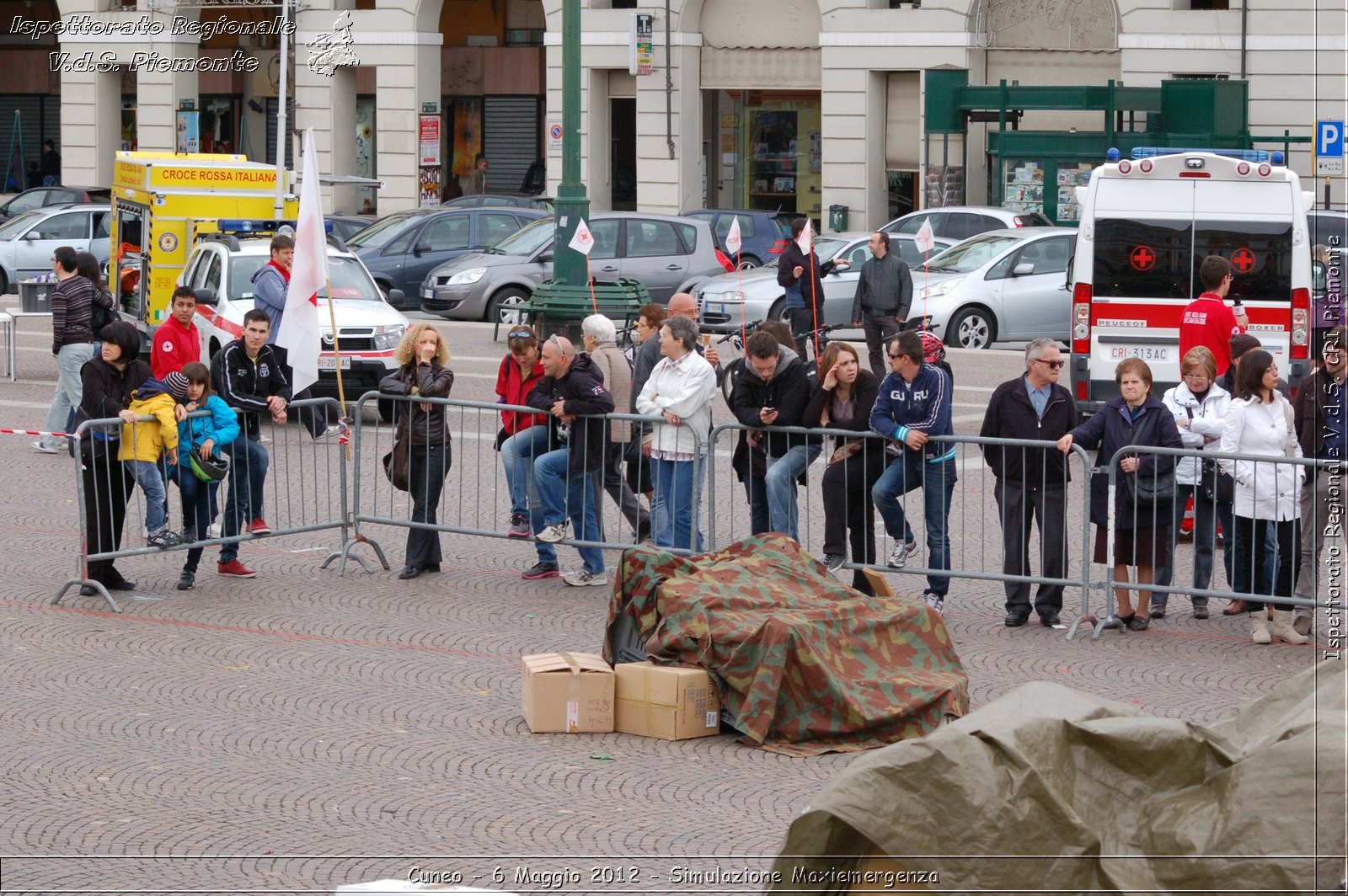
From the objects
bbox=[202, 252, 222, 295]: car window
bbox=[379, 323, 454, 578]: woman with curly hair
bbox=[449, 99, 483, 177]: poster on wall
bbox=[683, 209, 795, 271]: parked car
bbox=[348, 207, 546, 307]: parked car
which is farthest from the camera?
bbox=[449, 99, 483, 177]: poster on wall

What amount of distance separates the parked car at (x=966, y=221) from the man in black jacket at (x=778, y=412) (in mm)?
17277

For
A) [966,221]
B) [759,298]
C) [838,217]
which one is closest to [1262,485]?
[759,298]

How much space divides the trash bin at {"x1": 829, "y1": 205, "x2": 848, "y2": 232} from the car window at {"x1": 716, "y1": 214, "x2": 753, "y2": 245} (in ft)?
28.6

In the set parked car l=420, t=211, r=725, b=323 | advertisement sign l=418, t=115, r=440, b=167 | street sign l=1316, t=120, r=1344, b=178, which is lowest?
parked car l=420, t=211, r=725, b=323

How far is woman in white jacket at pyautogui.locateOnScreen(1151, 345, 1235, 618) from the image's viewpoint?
9.97 m

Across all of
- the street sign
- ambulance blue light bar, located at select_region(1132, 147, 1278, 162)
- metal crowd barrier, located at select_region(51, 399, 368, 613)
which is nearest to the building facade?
the street sign

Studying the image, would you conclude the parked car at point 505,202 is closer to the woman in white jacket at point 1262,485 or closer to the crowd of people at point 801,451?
the crowd of people at point 801,451

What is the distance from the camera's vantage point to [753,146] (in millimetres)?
40812

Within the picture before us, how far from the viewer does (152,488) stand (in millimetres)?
10531

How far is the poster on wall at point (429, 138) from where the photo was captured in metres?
43.0

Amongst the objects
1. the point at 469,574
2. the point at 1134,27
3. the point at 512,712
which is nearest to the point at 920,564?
the point at 469,574

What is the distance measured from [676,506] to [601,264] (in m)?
15.3

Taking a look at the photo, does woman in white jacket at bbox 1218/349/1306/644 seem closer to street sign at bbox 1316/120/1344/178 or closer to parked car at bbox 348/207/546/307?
parked car at bbox 348/207/546/307

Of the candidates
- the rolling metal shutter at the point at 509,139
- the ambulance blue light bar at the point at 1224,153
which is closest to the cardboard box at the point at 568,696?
the ambulance blue light bar at the point at 1224,153
